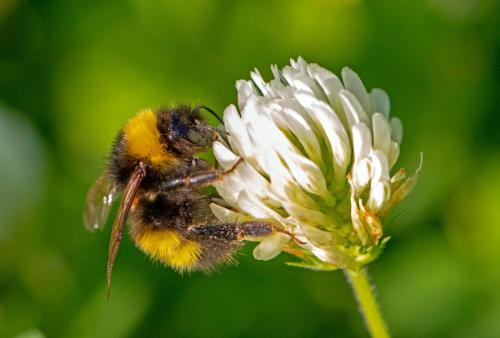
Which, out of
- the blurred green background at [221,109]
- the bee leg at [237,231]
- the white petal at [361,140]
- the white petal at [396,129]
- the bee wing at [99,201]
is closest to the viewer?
the white petal at [361,140]

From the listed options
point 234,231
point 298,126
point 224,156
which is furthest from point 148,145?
point 298,126

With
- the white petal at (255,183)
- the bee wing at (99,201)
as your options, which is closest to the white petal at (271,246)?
the white petal at (255,183)

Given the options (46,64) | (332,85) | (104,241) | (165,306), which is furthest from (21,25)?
(332,85)

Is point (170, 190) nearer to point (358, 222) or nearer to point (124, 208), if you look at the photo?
point (124, 208)

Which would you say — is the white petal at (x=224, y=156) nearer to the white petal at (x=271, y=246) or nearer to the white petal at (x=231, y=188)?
the white petal at (x=231, y=188)

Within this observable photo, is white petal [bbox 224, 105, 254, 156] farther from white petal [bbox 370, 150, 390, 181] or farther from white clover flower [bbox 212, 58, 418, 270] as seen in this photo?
white petal [bbox 370, 150, 390, 181]

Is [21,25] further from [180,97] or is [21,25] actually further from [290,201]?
[290,201]
